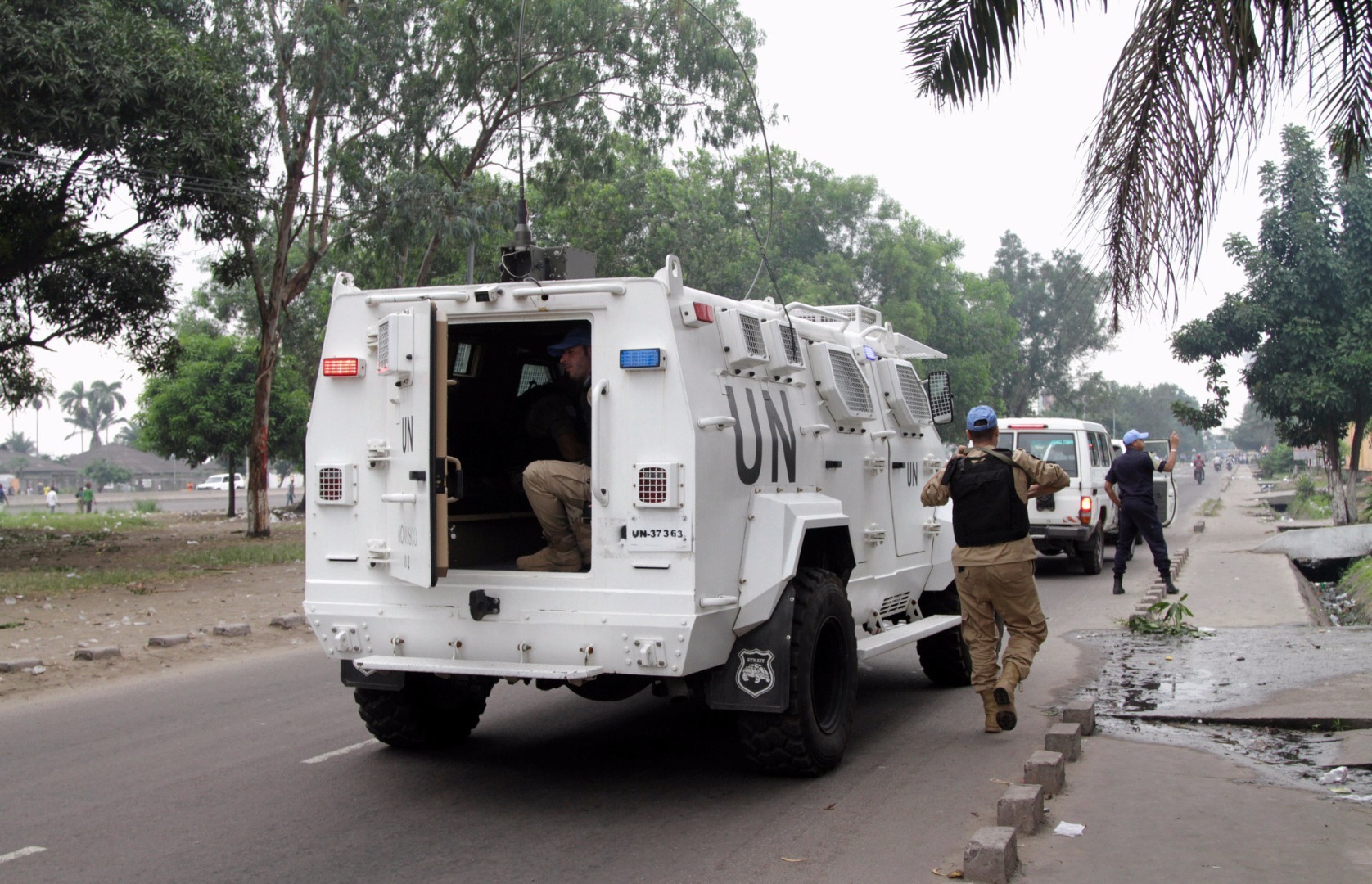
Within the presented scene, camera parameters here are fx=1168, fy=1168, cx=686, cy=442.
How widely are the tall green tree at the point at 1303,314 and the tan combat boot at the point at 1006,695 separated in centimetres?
1665

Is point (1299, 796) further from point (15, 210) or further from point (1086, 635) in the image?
point (15, 210)

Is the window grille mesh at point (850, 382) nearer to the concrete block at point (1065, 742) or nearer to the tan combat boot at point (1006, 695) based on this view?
the tan combat boot at point (1006, 695)

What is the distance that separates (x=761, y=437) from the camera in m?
5.95

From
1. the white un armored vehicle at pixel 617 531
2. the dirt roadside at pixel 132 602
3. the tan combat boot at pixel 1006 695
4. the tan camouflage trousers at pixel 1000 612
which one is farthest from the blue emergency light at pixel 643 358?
the dirt roadside at pixel 132 602

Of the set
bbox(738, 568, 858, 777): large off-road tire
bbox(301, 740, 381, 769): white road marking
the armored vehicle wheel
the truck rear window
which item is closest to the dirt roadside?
bbox(301, 740, 381, 769): white road marking

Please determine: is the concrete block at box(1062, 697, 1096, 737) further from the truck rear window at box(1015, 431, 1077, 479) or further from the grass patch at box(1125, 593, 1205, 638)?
the truck rear window at box(1015, 431, 1077, 479)

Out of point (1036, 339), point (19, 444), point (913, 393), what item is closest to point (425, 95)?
point (913, 393)

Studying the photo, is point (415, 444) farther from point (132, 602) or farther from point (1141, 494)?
point (1141, 494)

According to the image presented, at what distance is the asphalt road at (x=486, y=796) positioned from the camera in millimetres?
4750

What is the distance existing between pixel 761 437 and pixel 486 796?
225 centimetres

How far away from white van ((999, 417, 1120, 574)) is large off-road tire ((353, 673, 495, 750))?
11195mm

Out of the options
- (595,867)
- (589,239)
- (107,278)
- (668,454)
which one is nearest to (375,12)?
(107,278)

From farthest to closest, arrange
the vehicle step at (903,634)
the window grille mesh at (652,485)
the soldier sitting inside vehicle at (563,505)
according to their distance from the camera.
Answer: the vehicle step at (903,634)
the soldier sitting inside vehicle at (563,505)
the window grille mesh at (652,485)

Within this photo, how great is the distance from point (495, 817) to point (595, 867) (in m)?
0.88
